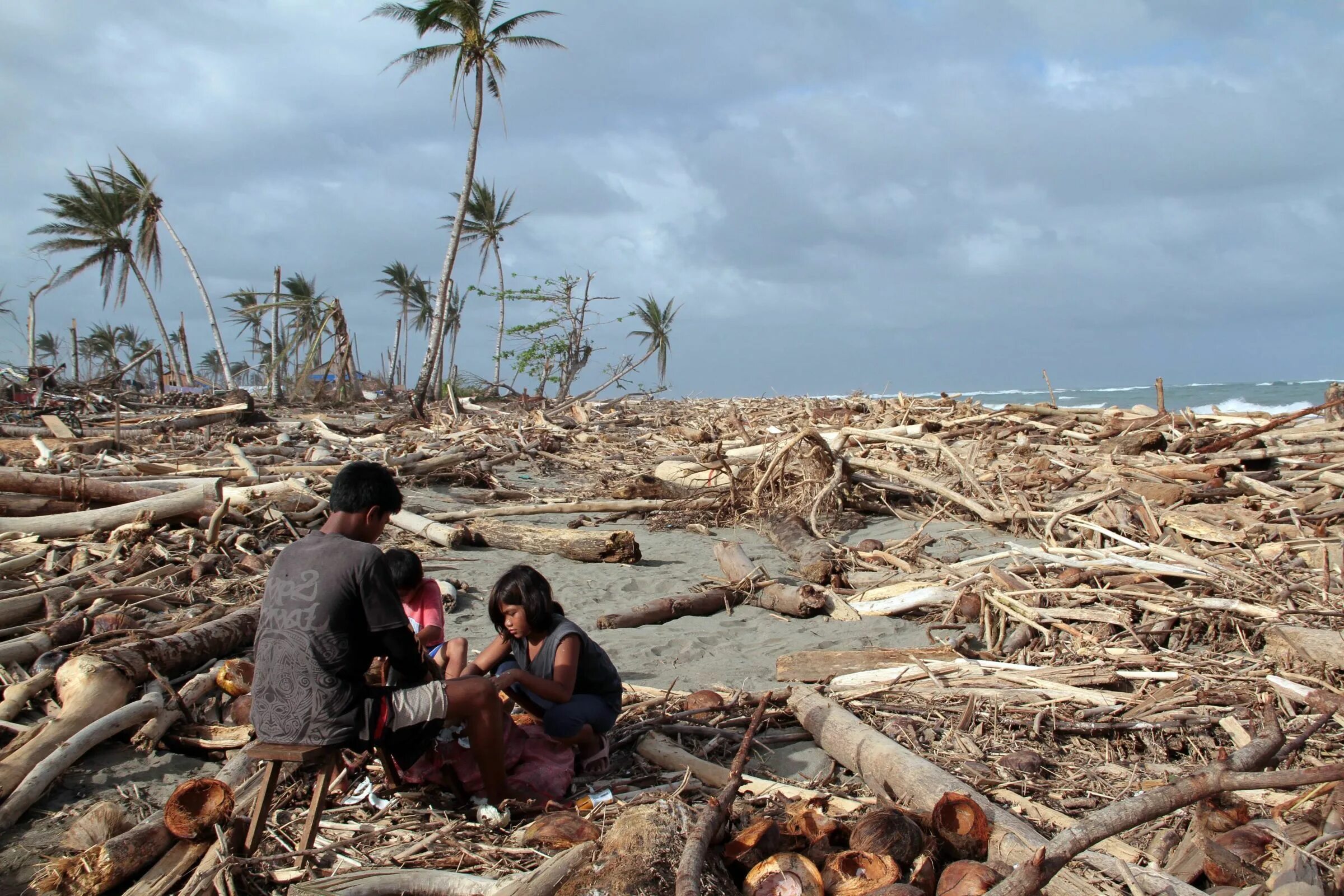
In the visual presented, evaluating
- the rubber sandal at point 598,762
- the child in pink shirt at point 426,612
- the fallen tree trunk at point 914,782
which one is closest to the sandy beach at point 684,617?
the fallen tree trunk at point 914,782

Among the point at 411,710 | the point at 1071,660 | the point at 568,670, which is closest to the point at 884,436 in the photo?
the point at 1071,660

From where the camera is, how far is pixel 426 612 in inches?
150

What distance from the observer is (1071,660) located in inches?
173

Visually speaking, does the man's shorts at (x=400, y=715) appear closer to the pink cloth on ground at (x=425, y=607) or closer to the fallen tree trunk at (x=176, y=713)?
the pink cloth on ground at (x=425, y=607)

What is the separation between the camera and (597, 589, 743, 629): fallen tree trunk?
563 cm

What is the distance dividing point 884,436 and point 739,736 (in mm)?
5959

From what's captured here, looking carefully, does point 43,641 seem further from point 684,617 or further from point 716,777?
point 684,617

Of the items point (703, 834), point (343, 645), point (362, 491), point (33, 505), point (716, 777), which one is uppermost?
point (362, 491)

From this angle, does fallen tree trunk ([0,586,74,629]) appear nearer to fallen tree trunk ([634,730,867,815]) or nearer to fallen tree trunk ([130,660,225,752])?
fallen tree trunk ([130,660,225,752])

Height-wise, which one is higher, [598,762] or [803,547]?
[803,547]

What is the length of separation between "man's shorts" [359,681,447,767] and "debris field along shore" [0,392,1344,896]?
0.33 metres

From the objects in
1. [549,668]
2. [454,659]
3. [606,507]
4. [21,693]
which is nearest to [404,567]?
[454,659]

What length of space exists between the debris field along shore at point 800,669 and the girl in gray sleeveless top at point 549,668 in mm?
293

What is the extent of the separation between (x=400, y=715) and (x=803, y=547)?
460 cm
